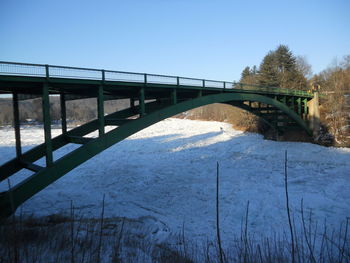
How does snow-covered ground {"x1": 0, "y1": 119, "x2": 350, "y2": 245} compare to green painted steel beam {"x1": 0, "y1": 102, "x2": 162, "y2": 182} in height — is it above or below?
below

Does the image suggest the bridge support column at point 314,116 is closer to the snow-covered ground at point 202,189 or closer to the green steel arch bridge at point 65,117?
the snow-covered ground at point 202,189

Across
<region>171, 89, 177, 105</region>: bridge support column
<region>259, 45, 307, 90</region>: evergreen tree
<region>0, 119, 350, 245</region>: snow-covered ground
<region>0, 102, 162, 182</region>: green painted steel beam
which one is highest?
<region>259, 45, 307, 90</region>: evergreen tree

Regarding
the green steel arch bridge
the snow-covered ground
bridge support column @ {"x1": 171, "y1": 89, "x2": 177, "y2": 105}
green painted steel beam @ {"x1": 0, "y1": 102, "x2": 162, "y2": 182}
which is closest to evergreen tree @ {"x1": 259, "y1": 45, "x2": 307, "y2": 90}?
the snow-covered ground

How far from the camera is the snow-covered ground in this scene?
341 inches

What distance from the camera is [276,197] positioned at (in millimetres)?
10664

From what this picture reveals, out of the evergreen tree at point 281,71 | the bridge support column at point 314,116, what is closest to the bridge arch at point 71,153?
the bridge support column at point 314,116

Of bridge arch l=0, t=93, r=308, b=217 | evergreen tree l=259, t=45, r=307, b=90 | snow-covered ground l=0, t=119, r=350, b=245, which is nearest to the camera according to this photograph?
bridge arch l=0, t=93, r=308, b=217

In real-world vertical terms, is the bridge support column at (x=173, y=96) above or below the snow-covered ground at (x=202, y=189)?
above

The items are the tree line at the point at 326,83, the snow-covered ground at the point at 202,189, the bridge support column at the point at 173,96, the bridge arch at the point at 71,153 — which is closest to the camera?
the bridge arch at the point at 71,153

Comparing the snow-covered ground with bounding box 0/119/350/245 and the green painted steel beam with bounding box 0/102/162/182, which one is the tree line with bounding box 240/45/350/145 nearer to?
the snow-covered ground with bounding box 0/119/350/245

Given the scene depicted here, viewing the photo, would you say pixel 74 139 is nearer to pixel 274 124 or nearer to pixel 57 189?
pixel 57 189

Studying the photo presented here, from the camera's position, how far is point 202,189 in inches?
477

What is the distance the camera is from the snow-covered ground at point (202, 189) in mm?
8656

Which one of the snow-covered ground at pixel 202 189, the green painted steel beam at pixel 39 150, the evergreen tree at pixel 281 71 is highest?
the evergreen tree at pixel 281 71
